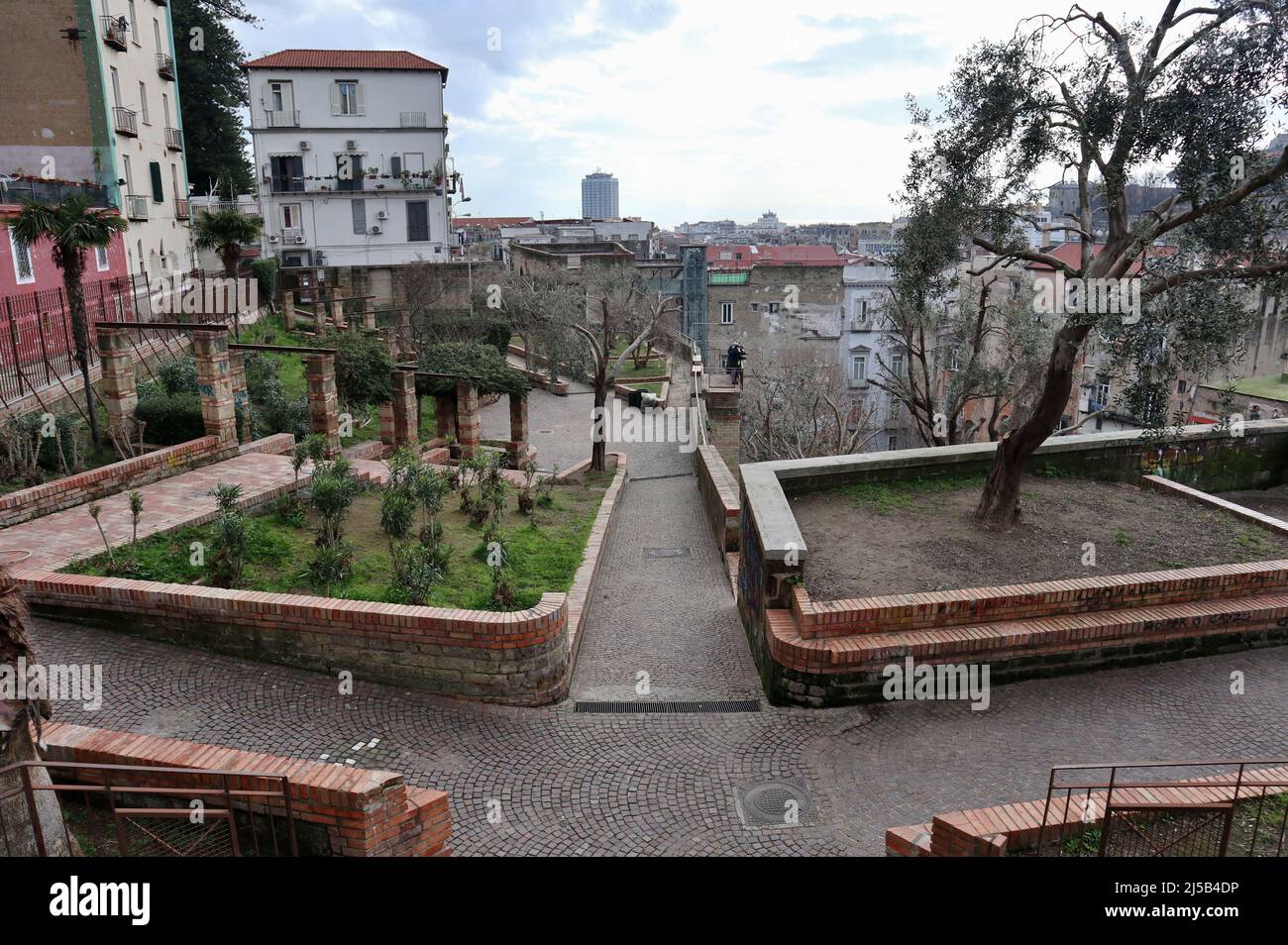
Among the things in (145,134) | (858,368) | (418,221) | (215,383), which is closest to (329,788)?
(215,383)

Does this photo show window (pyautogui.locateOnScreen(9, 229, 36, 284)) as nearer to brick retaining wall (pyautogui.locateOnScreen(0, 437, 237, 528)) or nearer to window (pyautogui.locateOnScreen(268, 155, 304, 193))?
brick retaining wall (pyautogui.locateOnScreen(0, 437, 237, 528))

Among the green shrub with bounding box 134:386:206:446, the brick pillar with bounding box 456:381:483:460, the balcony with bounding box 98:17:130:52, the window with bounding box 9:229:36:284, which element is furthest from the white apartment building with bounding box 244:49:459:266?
the green shrub with bounding box 134:386:206:446

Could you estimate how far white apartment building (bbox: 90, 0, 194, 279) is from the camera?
23.4m

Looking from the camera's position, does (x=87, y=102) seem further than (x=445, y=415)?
Yes

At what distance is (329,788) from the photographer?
16.6ft

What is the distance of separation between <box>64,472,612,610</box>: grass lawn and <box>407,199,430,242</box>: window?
28.2 metres

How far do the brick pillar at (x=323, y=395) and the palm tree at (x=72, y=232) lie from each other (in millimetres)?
3911

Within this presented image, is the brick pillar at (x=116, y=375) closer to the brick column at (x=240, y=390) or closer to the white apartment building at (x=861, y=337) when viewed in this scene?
the brick column at (x=240, y=390)

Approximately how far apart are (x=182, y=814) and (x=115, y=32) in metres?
25.8

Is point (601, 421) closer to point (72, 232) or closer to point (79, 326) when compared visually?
point (79, 326)

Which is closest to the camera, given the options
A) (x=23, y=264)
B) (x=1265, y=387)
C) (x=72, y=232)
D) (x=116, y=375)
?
(x=72, y=232)

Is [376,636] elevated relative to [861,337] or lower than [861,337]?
lower

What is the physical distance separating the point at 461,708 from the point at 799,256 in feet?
147

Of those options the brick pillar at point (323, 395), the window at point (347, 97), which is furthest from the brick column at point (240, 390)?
the window at point (347, 97)
